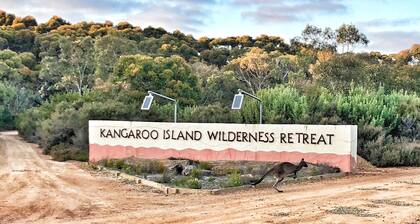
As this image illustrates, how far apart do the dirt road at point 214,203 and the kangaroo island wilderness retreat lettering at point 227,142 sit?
1676 mm

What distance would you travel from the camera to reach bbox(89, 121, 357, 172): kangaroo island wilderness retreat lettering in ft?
71.1

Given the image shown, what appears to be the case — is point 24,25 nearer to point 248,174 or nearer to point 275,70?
point 275,70

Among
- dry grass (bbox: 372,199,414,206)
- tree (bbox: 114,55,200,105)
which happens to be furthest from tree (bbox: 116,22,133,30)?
dry grass (bbox: 372,199,414,206)

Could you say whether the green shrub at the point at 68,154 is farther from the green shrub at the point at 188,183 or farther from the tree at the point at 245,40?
the tree at the point at 245,40

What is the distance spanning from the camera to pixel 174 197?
16047 mm

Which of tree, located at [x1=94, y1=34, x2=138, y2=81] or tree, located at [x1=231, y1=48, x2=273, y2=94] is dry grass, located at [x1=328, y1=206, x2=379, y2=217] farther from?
tree, located at [x1=94, y1=34, x2=138, y2=81]

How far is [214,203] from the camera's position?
1455 centimetres

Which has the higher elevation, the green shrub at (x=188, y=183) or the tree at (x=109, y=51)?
the tree at (x=109, y=51)

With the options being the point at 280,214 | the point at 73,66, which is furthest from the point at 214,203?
the point at 73,66

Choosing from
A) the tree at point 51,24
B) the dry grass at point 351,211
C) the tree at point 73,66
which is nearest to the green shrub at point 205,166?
the dry grass at point 351,211

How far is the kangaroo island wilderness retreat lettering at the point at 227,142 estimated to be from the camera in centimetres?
2167

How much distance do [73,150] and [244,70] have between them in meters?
34.4

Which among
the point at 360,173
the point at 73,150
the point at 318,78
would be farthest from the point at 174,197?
the point at 318,78

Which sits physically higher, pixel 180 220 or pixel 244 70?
pixel 244 70
